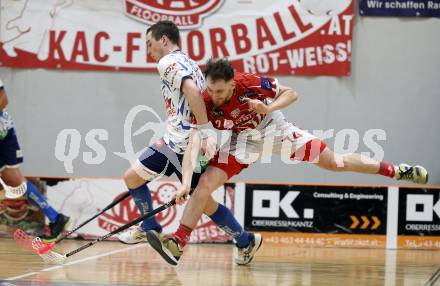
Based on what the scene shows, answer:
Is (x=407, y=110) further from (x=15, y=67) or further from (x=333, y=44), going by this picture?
(x=15, y=67)

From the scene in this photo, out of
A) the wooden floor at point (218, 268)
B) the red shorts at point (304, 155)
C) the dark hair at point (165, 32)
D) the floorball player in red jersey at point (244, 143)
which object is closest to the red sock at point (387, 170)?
the floorball player in red jersey at point (244, 143)

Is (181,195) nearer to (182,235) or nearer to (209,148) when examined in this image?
(182,235)

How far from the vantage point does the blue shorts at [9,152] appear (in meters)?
6.81

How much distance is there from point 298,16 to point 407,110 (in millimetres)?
1652

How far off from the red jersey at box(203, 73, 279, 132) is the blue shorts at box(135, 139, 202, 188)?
45 cm

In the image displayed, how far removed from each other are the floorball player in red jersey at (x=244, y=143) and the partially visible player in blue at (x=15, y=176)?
2.05m

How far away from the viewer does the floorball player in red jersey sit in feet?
15.4

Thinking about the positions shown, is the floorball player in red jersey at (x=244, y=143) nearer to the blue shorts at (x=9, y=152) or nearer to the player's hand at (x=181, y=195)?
the player's hand at (x=181, y=195)

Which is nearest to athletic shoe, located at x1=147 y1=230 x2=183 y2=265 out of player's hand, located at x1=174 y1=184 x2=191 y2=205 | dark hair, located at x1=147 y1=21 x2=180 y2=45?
player's hand, located at x1=174 y1=184 x2=191 y2=205

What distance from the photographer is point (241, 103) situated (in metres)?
4.97

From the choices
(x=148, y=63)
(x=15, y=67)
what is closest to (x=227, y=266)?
(x=148, y=63)

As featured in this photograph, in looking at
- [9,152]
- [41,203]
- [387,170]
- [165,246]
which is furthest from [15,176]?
[387,170]

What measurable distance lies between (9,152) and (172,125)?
2174 mm

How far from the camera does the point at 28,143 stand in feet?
28.9
